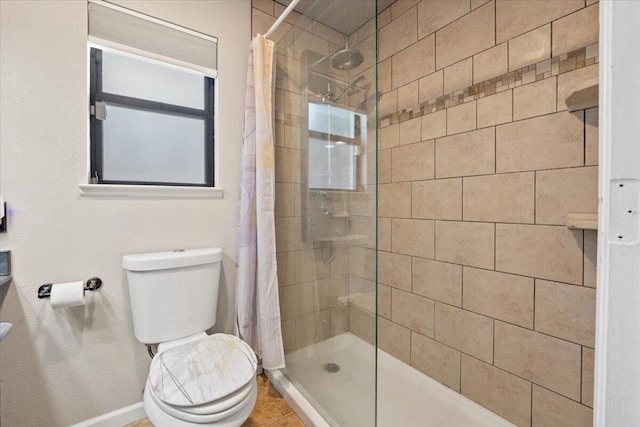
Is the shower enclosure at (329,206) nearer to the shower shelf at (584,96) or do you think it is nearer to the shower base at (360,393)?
the shower base at (360,393)

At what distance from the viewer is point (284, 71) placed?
5.39ft

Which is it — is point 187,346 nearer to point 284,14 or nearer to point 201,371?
point 201,371

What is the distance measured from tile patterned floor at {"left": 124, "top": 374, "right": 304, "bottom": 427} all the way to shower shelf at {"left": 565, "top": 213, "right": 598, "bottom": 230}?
150 cm

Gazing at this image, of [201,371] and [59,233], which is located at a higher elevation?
[59,233]

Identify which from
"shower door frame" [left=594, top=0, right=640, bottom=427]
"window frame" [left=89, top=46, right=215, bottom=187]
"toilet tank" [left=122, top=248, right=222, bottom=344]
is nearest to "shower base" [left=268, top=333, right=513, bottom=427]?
"toilet tank" [left=122, top=248, right=222, bottom=344]

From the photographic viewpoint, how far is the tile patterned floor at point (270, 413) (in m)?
1.44

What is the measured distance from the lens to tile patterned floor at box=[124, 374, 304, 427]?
1438 mm

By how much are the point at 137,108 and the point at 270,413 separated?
173cm

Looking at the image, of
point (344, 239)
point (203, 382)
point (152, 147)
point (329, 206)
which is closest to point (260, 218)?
point (329, 206)

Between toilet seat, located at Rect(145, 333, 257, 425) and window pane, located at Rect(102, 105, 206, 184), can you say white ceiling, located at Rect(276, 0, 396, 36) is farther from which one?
toilet seat, located at Rect(145, 333, 257, 425)

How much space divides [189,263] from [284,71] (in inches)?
46.3

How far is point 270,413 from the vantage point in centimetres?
151

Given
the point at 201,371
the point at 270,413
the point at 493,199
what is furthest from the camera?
the point at 270,413

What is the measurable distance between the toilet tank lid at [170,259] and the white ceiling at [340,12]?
4.10 ft
